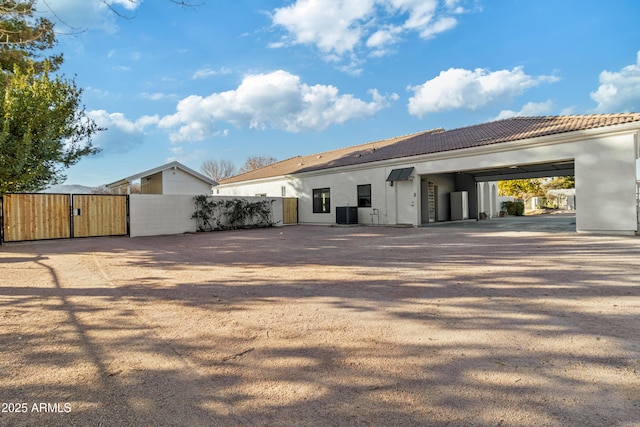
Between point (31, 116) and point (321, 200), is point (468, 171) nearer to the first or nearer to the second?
point (321, 200)

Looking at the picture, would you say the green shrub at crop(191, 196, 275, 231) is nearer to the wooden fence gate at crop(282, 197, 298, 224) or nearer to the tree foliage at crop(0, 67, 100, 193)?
the wooden fence gate at crop(282, 197, 298, 224)

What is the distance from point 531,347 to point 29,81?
15.2 m

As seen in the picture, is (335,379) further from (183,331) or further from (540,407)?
(183,331)

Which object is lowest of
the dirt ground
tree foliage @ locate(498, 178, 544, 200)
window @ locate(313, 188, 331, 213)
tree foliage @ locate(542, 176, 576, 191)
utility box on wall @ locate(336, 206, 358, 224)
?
the dirt ground

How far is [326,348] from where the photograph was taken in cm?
299

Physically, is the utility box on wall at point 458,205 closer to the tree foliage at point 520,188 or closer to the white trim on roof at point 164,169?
the tree foliage at point 520,188

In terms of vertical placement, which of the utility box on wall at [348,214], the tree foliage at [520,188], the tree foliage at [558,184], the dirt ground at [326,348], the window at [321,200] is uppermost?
the tree foliage at [558,184]

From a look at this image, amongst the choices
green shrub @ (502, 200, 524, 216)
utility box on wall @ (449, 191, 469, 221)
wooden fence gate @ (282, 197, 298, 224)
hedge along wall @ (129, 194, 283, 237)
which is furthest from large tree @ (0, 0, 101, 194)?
green shrub @ (502, 200, 524, 216)

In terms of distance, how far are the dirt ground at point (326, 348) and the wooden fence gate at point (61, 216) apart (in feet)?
28.4

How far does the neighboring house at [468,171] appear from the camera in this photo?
11.5m

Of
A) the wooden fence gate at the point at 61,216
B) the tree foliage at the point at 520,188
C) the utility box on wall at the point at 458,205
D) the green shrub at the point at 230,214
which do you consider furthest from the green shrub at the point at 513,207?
the wooden fence gate at the point at 61,216

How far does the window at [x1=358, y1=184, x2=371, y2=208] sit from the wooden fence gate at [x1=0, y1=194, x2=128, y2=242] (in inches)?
459

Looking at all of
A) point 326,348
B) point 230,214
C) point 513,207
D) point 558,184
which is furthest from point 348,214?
point 558,184

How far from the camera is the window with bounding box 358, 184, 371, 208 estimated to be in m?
19.0
